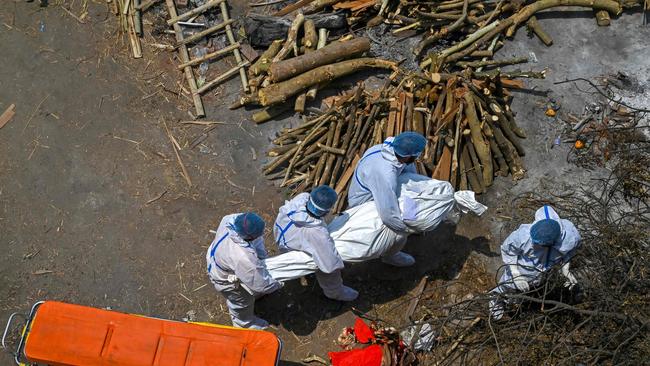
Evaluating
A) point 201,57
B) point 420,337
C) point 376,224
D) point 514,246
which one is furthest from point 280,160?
point 514,246

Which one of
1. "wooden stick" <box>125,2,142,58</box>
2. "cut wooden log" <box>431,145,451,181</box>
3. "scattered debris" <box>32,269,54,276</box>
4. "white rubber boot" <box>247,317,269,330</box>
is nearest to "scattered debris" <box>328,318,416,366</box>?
"white rubber boot" <box>247,317,269,330</box>

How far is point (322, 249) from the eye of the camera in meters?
7.68

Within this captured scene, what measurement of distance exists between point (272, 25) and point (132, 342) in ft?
18.7

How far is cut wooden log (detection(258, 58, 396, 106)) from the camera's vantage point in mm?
9727

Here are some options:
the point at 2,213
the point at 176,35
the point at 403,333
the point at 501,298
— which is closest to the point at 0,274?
the point at 2,213

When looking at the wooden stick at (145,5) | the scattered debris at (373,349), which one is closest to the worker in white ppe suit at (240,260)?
the scattered debris at (373,349)

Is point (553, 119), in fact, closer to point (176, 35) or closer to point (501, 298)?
point (501, 298)

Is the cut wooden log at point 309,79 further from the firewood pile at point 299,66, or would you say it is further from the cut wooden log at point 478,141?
the cut wooden log at point 478,141

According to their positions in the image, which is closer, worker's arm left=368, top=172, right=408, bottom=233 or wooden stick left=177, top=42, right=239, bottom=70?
worker's arm left=368, top=172, right=408, bottom=233

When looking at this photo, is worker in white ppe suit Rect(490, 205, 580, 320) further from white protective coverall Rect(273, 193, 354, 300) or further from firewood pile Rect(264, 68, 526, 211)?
white protective coverall Rect(273, 193, 354, 300)

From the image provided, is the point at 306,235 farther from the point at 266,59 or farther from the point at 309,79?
the point at 266,59

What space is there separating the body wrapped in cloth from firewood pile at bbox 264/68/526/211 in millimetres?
1080

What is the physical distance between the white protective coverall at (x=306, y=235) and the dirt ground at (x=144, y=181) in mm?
1262

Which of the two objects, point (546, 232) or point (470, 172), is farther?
point (470, 172)
